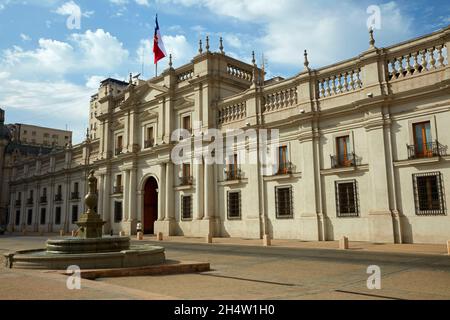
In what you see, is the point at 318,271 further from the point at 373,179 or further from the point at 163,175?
the point at 163,175

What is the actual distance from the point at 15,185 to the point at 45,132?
29.6 metres

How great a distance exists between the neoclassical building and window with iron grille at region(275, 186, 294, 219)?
7 centimetres

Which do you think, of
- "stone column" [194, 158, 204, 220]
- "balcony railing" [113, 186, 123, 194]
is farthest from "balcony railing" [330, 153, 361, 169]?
"balcony railing" [113, 186, 123, 194]

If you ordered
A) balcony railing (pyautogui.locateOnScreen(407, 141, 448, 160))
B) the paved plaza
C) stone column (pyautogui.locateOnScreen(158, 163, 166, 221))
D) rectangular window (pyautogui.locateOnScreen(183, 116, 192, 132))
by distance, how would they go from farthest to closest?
stone column (pyautogui.locateOnScreen(158, 163, 166, 221)), rectangular window (pyautogui.locateOnScreen(183, 116, 192, 132)), balcony railing (pyautogui.locateOnScreen(407, 141, 448, 160)), the paved plaza

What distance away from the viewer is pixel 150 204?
36.5m

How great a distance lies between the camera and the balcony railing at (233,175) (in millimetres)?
27711

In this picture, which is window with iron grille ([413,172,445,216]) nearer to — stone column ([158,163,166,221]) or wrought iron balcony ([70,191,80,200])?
stone column ([158,163,166,221])

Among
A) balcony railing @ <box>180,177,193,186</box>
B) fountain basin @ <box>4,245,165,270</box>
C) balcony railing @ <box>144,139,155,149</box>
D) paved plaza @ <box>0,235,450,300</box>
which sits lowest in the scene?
paved plaza @ <box>0,235,450,300</box>

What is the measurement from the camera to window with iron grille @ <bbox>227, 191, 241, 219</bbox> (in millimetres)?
27820

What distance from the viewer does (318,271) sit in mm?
10977

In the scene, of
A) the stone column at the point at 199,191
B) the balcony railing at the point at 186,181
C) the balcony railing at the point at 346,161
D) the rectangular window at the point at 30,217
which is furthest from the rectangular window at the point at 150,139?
the rectangular window at the point at 30,217

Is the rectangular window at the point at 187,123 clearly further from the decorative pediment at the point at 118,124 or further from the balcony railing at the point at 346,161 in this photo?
the balcony railing at the point at 346,161

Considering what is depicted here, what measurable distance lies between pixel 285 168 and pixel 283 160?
0.66m
